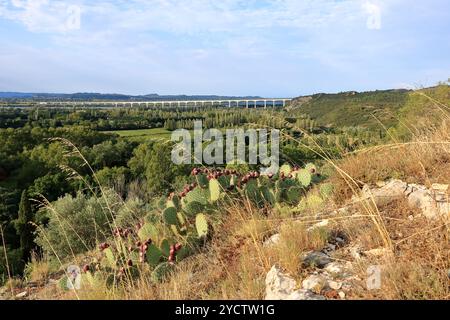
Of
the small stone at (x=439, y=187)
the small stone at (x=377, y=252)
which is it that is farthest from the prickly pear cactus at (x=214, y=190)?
the small stone at (x=439, y=187)

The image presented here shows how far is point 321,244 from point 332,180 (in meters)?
1.32

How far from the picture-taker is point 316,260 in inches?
88.2

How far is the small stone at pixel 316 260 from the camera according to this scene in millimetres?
2205

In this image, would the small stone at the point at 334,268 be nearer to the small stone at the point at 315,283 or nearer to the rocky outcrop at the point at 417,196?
the small stone at the point at 315,283

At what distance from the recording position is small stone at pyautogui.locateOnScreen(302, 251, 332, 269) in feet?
7.23

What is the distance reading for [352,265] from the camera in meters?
2.10

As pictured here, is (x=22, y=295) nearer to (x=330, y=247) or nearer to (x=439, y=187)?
(x=330, y=247)

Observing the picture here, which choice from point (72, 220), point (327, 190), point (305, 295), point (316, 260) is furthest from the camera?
point (72, 220)

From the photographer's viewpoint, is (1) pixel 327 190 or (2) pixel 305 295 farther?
(1) pixel 327 190

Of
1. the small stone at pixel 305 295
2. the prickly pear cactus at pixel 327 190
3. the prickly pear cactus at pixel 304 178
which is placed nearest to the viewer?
the small stone at pixel 305 295

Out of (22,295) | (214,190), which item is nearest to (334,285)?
(214,190)

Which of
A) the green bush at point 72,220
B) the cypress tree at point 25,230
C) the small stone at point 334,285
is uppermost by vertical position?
the small stone at point 334,285
